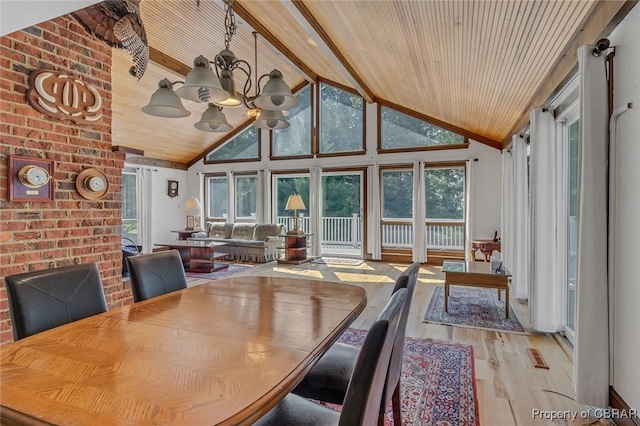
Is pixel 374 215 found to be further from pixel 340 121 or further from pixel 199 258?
pixel 199 258

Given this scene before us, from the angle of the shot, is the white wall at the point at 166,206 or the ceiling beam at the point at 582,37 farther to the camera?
the white wall at the point at 166,206

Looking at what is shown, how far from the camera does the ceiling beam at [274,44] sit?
453 centimetres

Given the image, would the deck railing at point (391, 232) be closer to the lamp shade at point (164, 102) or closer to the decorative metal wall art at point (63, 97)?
the decorative metal wall art at point (63, 97)

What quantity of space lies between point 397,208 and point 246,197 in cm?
385

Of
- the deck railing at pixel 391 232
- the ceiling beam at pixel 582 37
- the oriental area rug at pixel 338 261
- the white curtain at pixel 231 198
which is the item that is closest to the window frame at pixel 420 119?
the deck railing at pixel 391 232

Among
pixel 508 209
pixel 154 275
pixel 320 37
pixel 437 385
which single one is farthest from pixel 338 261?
pixel 154 275

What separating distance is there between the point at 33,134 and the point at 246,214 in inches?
259

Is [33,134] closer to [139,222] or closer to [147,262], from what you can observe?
[147,262]

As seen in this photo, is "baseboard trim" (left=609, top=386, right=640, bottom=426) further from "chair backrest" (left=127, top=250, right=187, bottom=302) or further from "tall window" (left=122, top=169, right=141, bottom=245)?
"tall window" (left=122, top=169, right=141, bottom=245)

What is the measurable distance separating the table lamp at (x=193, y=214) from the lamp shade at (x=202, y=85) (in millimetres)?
6293

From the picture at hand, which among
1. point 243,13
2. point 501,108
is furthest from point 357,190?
point 243,13

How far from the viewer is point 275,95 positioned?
2.08 metres

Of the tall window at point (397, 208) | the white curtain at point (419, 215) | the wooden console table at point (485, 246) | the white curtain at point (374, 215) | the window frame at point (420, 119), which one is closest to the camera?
the wooden console table at point (485, 246)

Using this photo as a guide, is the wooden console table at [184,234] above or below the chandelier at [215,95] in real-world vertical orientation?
below
